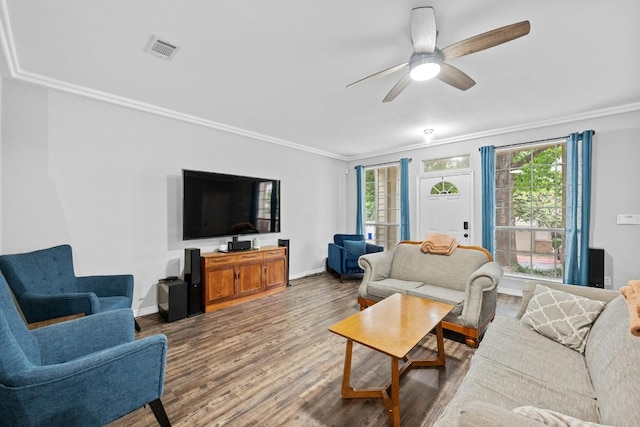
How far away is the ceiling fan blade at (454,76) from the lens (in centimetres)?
211

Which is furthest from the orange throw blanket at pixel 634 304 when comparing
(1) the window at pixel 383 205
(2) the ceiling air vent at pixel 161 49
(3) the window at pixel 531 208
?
(1) the window at pixel 383 205

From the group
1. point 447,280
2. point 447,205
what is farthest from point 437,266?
point 447,205

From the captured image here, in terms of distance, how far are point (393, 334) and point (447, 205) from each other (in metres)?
3.68

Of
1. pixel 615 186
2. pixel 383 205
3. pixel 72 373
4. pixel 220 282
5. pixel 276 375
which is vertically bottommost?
pixel 276 375

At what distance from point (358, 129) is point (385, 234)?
2659mm

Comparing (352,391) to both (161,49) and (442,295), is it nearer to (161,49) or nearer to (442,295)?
(442,295)

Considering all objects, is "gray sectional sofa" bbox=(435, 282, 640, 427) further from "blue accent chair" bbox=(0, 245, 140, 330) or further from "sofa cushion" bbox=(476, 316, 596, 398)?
"blue accent chair" bbox=(0, 245, 140, 330)

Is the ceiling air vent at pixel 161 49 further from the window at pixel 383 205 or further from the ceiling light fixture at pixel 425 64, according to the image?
the window at pixel 383 205

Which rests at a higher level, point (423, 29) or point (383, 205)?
point (423, 29)

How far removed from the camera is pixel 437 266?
11.2ft

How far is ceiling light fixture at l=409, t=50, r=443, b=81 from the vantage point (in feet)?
6.44

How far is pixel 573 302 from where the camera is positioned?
6.22 ft

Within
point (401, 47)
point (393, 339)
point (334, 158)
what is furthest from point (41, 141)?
point (334, 158)

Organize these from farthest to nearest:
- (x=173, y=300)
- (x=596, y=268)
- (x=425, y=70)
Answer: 1. (x=596, y=268)
2. (x=173, y=300)
3. (x=425, y=70)
